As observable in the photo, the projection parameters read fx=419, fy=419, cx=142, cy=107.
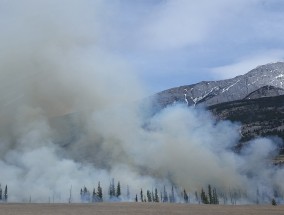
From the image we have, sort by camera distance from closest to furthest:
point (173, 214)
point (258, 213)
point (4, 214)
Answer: point (4, 214) < point (173, 214) < point (258, 213)

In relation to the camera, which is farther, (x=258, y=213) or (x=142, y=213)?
(x=258, y=213)

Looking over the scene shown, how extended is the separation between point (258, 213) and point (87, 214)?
53.8 metres

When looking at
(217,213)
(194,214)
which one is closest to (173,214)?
(194,214)

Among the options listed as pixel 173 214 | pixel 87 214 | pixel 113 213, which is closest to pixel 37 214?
pixel 87 214

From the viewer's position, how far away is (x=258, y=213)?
13125cm

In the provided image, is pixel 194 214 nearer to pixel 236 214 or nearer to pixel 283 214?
pixel 236 214

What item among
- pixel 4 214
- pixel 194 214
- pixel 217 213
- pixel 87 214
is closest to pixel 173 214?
pixel 194 214

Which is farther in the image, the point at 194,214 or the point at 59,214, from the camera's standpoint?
the point at 194,214

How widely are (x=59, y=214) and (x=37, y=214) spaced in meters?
6.00

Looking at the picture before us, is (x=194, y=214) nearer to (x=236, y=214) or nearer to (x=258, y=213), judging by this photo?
(x=236, y=214)

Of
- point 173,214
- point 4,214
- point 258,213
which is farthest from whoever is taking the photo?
point 258,213

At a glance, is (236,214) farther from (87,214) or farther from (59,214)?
(59,214)

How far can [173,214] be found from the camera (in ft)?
396

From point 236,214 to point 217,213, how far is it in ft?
18.7
